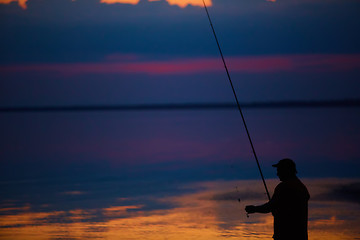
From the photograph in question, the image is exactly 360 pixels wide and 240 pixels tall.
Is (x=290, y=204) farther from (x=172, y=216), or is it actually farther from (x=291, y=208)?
(x=172, y=216)

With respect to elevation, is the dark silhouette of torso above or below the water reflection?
below

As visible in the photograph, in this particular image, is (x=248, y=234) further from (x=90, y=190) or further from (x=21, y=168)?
(x=21, y=168)

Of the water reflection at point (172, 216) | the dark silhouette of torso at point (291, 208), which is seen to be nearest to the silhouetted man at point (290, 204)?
the dark silhouette of torso at point (291, 208)

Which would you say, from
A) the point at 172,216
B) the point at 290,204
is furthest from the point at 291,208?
the point at 172,216

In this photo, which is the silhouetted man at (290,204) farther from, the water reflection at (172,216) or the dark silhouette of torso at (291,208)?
the water reflection at (172,216)

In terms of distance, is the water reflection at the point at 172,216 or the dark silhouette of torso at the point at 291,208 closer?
the dark silhouette of torso at the point at 291,208

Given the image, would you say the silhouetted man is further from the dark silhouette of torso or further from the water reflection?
the water reflection

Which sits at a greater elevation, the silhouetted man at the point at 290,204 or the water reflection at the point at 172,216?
the water reflection at the point at 172,216

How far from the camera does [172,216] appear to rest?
9016 millimetres

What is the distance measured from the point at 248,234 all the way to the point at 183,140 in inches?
438

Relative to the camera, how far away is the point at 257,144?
17.1m

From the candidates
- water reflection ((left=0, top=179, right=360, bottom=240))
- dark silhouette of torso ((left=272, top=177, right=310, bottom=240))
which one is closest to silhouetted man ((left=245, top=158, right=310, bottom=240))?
dark silhouette of torso ((left=272, top=177, right=310, bottom=240))

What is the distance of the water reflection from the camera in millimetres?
8094

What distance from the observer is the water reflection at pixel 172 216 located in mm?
8094
